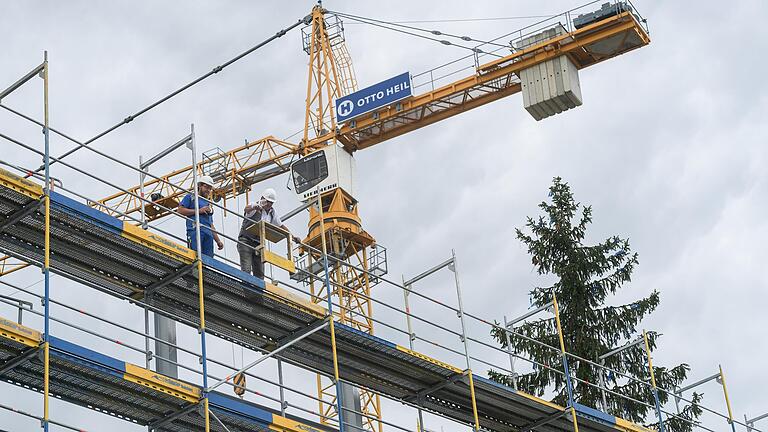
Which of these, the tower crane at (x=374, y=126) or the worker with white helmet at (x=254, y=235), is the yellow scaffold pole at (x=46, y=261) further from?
the tower crane at (x=374, y=126)

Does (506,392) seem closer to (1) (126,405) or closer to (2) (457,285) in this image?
(2) (457,285)

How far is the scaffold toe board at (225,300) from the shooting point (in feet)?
63.4

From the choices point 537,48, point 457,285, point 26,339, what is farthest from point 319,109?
point 26,339

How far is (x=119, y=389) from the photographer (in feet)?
62.4

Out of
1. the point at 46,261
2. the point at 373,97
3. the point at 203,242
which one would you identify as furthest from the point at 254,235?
the point at 373,97

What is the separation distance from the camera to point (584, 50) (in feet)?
132

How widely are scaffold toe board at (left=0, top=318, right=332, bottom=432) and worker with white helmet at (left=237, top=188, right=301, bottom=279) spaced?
233 cm

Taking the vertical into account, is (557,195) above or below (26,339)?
above

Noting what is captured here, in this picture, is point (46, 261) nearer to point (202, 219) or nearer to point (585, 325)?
point (202, 219)

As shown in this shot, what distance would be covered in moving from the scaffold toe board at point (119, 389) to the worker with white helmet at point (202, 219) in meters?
2.34

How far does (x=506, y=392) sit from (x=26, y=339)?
31.4ft

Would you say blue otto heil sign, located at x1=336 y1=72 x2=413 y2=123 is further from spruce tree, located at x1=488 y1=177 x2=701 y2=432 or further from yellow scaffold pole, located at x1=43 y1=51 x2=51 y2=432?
yellow scaffold pole, located at x1=43 y1=51 x2=51 y2=432

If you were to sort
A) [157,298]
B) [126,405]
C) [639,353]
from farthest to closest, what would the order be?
[639,353] < [157,298] < [126,405]

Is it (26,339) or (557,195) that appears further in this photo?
(557,195)
